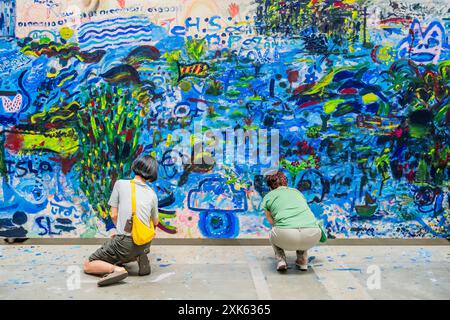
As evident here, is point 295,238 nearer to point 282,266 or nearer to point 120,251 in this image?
point 282,266

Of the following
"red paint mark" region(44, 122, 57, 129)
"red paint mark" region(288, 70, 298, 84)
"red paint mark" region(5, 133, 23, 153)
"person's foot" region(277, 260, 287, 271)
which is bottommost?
"person's foot" region(277, 260, 287, 271)

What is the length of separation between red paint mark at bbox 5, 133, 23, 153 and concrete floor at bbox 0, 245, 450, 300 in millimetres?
1242

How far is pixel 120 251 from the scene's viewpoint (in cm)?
577

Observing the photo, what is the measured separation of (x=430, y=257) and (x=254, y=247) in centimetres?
206

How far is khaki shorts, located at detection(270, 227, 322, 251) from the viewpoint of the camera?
5.89m

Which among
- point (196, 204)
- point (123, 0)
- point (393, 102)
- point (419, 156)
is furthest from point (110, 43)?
point (419, 156)

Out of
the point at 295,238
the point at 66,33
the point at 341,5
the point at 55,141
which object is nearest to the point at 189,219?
the point at 295,238

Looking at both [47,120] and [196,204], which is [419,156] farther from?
[47,120]

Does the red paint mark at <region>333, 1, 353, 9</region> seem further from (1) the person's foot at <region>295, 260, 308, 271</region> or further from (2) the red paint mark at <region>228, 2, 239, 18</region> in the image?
(1) the person's foot at <region>295, 260, 308, 271</region>

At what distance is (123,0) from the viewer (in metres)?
7.23

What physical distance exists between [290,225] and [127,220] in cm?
166

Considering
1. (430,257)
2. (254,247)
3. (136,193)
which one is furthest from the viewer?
(254,247)

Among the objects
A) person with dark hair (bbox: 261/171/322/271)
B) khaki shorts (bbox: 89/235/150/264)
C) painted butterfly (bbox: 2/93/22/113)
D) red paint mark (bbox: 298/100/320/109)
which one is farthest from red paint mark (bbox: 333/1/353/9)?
painted butterfly (bbox: 2/93/22/113)

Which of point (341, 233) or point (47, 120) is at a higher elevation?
point (47, 120)
